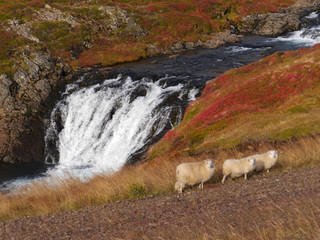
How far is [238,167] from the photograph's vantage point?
1345cm

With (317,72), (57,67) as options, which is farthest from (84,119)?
(317,72)

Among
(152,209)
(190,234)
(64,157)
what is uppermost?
(190,234)

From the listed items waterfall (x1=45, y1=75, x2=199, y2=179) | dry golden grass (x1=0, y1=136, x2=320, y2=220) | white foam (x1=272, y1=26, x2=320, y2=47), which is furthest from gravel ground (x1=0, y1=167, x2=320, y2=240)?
white foam (x1=272, y1=26, x2=320, y2=47)

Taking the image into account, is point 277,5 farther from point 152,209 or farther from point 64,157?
point 152,209

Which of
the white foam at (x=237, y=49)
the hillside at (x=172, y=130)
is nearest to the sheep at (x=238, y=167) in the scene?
the hillside at (x=172, y=130)

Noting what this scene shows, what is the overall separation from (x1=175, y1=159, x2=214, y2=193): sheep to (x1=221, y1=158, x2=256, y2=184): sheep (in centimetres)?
103

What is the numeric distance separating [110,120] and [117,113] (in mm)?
1260

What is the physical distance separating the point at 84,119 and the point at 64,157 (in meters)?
5.90

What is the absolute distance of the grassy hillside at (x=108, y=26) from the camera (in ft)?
189

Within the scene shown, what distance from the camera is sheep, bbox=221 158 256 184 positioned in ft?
44.0

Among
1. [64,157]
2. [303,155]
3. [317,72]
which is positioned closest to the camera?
[303,155]

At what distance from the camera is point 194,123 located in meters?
30.2

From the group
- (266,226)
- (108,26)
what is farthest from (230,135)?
(108,26)

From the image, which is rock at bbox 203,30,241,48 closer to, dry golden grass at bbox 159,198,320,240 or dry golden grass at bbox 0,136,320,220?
dry golden grass at bbox 0,136,320,220
